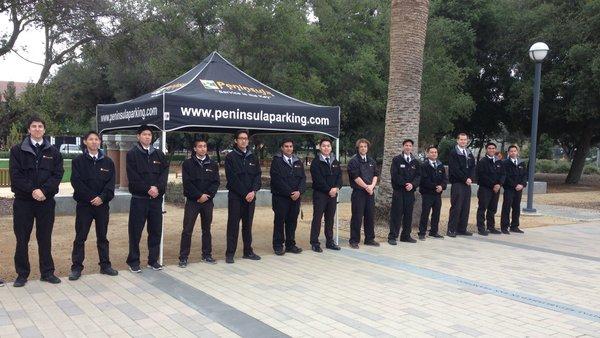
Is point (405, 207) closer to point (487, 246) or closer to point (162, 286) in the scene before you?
point (487, 246)

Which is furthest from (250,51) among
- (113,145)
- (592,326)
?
(592,326)

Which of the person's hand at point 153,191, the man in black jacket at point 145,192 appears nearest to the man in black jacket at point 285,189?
the man in black jacket at point 145,192

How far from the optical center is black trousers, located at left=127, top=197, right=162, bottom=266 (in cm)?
711

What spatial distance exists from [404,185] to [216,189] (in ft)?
11.2

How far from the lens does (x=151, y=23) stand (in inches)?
640

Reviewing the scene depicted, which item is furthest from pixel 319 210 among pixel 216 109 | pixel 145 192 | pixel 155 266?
pixel 145 192

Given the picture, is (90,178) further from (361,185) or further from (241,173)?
(361,185)

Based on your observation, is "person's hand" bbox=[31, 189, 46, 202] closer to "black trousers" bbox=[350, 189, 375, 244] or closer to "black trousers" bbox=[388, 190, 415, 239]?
"black trousers" bbox=[350, 189, 375, 244]

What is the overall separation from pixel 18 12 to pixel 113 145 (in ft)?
17.6

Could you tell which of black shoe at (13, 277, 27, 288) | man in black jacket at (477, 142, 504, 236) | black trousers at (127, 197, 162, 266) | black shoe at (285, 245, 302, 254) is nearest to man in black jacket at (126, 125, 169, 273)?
black trousers at (127, 197, 162, 266)

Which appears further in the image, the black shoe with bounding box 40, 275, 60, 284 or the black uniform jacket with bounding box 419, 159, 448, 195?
the black uniform jacket with bounding box 419, 159, 448, 195

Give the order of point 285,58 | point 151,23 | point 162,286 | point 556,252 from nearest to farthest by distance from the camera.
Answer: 1. point 162,286
2. point 556,252
3. point 151,23
4. point 285,58

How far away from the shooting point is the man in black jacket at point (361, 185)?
8914mm

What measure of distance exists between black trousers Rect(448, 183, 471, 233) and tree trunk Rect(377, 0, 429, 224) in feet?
4.39
